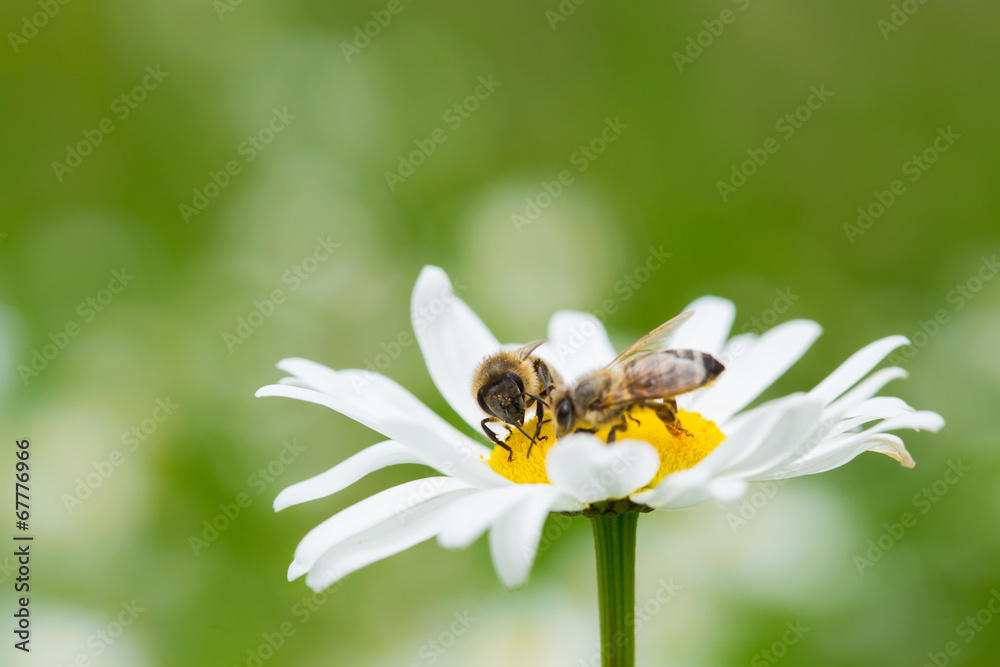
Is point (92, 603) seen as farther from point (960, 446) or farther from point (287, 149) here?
point (960, 446)

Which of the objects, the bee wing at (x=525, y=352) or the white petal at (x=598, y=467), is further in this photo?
the bee wing at (x=525, y=352)

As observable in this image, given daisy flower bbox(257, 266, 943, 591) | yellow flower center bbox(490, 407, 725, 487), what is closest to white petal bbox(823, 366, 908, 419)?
daisy flower bbox(257, 266, 943, 591)

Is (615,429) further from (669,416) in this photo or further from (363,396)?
(363,396)

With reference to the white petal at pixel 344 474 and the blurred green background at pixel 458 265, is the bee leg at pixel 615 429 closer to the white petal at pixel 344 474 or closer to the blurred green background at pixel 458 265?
the white petal at pixel 344 474

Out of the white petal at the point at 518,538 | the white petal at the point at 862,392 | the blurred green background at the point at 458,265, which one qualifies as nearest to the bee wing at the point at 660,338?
the white petal at the point at 862,392

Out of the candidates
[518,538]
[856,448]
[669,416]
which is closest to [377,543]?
[518,538]
